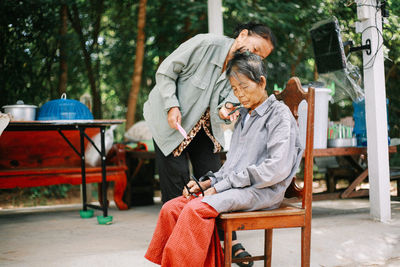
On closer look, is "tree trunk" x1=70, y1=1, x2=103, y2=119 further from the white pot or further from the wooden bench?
the white pot

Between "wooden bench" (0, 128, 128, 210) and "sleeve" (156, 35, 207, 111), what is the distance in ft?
7.11

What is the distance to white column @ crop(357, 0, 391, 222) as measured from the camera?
10.8 feet

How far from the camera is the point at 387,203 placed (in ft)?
11.0

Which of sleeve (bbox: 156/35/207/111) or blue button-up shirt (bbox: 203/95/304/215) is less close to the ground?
sleeve (bbox: 156/35/207/111)

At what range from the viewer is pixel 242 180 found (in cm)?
174

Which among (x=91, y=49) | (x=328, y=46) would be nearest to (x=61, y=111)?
(x=328, y=46)

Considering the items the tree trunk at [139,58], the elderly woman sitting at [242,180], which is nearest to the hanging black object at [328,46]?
the elderly woman sitting at [242,180]

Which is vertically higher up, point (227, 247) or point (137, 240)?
point (227, 247)

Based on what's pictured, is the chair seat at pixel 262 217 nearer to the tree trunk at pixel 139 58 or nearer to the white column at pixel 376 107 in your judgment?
the white column at pixel 376 107

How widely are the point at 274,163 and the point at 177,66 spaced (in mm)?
1023

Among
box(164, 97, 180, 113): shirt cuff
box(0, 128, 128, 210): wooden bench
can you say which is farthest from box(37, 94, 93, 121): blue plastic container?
box(164, 97, 180, 113): shirt cuff

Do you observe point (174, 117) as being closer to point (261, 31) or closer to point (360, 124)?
point (261, 31)

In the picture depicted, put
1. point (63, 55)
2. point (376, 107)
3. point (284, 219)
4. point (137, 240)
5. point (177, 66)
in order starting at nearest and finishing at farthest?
1. point (284, 219)
2. point (177, 66)
3. point (137, 240)
4. point (376, 107)
5. point (63, 55)

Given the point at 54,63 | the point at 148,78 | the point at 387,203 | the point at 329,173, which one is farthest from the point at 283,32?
the point at 387,203
